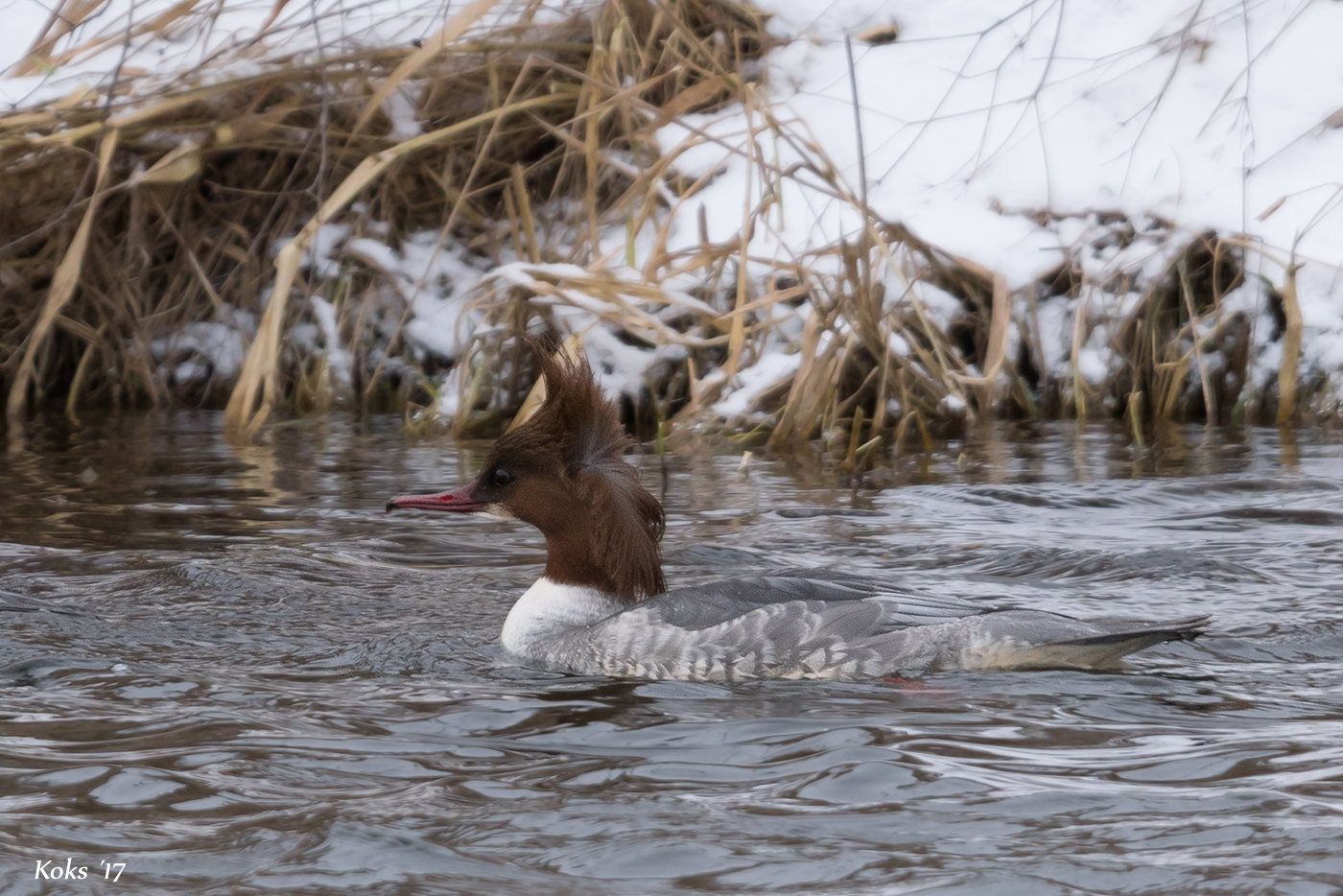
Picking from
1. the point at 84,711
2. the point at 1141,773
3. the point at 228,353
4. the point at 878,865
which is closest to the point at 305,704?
the point at 84,711

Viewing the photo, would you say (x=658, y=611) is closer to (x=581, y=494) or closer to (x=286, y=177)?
(x=581, y=494)

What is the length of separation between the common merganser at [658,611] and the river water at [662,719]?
0.30ft

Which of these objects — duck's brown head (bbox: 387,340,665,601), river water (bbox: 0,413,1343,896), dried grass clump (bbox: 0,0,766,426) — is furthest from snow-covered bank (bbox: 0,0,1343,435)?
duck's brown head (bbox: 387,340,665,601)

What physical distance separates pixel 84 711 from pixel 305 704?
44 centimetres

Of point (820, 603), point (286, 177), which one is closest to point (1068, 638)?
point (820, 603)

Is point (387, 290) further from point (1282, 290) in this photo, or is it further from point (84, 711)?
point (84, 711)

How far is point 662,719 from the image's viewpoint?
3383 mm

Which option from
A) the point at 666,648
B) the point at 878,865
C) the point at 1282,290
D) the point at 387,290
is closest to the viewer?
the point at 878,865

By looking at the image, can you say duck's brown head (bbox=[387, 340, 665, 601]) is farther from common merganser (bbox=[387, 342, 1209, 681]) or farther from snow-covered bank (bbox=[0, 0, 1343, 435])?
snow-covered bank (bbox=[0, 0, 1343, 435])

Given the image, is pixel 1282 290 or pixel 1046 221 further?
pixel 1046 221

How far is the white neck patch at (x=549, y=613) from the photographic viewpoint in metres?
4.02

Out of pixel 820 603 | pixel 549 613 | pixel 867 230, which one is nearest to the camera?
pixel 820 603

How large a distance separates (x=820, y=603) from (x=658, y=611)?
1.29 ft

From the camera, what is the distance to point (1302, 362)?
767 cm
